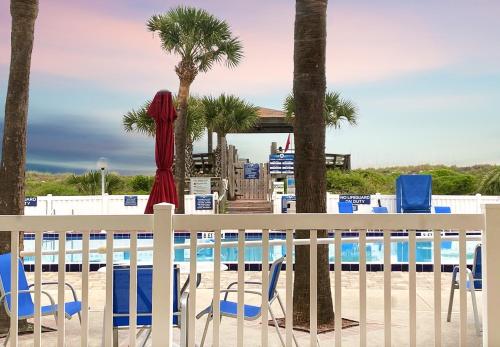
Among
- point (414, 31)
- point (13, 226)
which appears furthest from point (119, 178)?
point (13, 226)

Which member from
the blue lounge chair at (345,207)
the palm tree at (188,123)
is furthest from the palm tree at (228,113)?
the blue lounge chair at (345,207)

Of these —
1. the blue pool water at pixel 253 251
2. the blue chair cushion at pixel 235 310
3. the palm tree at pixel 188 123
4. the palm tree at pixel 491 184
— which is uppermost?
the palm tree at pixel 188 123

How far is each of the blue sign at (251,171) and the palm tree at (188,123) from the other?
236 cm

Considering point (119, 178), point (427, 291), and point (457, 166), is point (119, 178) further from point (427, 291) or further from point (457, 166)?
point (457, 166)

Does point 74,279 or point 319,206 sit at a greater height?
point 319,206

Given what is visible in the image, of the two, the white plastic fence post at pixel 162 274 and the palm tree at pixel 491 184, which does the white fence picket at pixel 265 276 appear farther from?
the palm tree at pixel 491 184

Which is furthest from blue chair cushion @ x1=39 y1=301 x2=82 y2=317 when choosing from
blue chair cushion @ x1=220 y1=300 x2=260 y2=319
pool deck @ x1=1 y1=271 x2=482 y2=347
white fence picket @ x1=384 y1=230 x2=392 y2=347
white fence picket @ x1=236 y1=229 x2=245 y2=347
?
white fence picket @ x1=384 y1=230 x2=392 y2=347

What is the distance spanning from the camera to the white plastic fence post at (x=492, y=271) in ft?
9.80

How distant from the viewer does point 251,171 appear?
2436cm

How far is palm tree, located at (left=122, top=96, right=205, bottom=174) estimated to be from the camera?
23188mm

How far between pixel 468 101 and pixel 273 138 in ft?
43.7

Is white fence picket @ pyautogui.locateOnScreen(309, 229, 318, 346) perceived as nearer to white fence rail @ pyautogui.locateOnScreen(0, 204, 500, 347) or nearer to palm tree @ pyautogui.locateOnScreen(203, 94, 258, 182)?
white fence rail @ pyautogui.locateOnScreen(0, 204, 500, 347)

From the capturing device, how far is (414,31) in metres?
35.4

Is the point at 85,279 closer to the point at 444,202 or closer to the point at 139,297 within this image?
the point at 139,297
